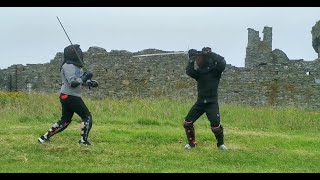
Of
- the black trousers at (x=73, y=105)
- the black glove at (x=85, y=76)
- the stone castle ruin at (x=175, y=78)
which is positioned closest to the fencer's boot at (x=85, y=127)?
the black trousers at (x=73, y=105)

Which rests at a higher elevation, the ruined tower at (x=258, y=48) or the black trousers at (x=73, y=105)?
the ruined tower at (x=258, y=48)

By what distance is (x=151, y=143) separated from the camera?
1223cm

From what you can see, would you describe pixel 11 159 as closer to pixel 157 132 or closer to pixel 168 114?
pixel 157 132

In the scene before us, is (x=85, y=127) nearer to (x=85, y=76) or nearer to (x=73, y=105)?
(x=73, y=105)

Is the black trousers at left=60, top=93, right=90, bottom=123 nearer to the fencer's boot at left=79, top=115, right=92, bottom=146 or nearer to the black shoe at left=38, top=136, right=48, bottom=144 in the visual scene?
the fencer's boot at left=79, top=115, right=92, bottom=146

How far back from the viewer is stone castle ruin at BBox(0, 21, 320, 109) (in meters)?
27.2

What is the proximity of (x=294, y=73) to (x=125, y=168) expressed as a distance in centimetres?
1917

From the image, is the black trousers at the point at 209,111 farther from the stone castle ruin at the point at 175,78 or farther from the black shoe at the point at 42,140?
the stone castle ruin at the point at 175,78

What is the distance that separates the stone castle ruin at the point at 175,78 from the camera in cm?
2725

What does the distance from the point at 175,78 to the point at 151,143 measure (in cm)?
1608

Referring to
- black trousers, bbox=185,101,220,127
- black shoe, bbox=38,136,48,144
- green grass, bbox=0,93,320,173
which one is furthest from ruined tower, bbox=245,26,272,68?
black shoe, bbox=38,136,48,144

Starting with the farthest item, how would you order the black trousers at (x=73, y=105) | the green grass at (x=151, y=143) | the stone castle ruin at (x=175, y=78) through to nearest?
the stone castle ruin at (x=175, y=78)
the black trousers at (x=73, y=105)
the green grass at (x=151, y=143)

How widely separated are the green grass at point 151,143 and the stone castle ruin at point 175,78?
27.0ft

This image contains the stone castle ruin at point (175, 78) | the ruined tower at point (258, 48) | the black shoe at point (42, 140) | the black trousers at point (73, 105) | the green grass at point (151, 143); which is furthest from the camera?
the ruined tower at point (258, 48)
